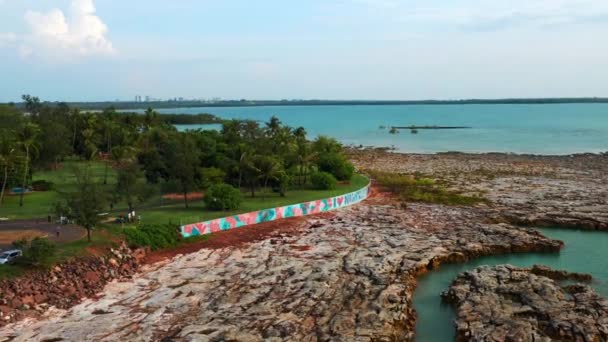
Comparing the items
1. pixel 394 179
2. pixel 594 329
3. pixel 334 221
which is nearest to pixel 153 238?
pixel 334 221

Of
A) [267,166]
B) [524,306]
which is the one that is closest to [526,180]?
[267,166]

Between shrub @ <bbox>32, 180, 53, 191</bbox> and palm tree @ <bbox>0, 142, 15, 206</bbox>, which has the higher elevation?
palm tree @ <bbox>0, 142, 15, 206</bbox>

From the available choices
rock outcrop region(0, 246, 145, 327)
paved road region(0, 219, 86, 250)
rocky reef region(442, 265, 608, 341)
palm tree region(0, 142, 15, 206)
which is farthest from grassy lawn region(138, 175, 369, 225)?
rocky reef region(442, 265, 608, 341)

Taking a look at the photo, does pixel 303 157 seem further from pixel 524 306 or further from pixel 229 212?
pixel 524 306

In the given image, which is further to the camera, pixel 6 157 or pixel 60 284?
pixel 6 157

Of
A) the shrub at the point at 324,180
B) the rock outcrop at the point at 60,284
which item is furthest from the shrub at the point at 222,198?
the shrub at the point at 324,180

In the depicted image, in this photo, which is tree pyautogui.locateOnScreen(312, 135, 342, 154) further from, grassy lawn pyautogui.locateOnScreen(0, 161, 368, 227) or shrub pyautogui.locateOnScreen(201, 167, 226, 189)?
shrub pyautogui.locateOnScreen(201, 167, 226, 189)
